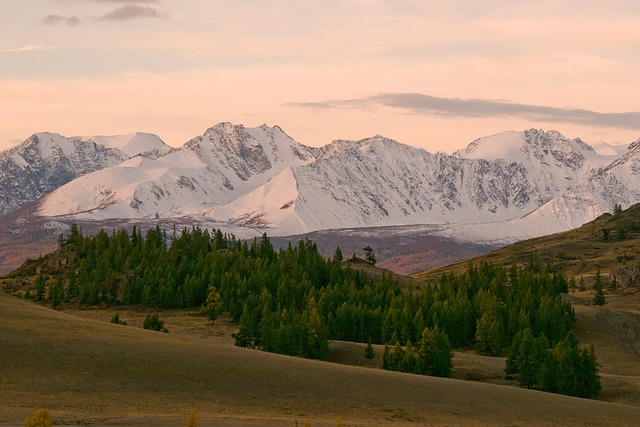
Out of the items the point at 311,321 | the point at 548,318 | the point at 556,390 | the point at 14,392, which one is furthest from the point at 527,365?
the point at 14,392

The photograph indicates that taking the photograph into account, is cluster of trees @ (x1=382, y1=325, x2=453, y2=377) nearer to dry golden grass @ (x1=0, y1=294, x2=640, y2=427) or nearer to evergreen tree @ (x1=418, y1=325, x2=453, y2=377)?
evergreen tree @ (x1=418, y1=325, x2=453, y2=377)

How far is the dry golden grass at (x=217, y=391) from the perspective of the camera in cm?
8462

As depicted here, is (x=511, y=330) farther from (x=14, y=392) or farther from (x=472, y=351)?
(x=14, y=392)

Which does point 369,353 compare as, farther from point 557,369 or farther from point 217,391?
point 217,391

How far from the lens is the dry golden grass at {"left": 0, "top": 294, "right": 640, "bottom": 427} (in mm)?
84625

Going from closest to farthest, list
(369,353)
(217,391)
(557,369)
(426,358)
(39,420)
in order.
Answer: (39,420)
(217,391)
(557,369)
(426,358)
(369,353)

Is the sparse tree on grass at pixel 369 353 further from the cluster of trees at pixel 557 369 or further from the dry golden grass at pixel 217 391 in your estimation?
the dry golden grass at pixel 217 391

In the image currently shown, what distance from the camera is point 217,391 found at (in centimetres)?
9475

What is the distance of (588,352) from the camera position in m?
140

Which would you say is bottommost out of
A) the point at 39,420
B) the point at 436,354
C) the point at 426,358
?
the point at 426,358

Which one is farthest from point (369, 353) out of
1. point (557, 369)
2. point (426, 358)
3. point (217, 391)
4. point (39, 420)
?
point (39, 420)

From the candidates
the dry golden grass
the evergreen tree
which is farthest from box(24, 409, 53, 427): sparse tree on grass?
the evergreen tree

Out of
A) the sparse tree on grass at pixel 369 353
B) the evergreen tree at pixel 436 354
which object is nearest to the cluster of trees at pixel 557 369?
the evergreen tree at pixel 436 354

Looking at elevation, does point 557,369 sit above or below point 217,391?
below
